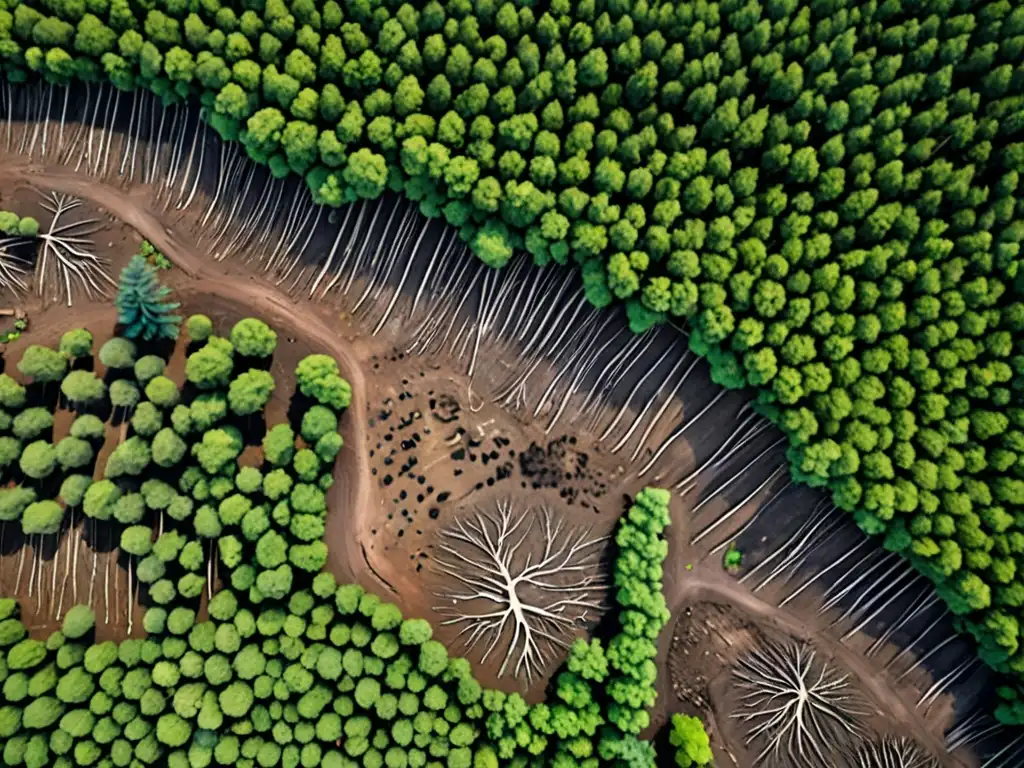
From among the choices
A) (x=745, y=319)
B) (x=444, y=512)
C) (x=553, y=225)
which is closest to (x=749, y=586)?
(x=745, y=319)

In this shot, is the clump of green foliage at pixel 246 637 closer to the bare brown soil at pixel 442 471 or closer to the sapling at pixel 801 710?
the bare brown soil at pixel 442 471

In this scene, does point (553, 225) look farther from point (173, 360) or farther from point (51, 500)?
point (51, 500)

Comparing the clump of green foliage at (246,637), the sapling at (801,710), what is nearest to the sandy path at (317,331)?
the clump of green foliage at (246,637)

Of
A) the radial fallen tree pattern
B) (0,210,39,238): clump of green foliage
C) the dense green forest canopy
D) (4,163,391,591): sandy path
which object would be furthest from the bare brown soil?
the dense green forest canopy

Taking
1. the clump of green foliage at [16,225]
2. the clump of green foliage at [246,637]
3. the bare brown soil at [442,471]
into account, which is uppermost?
the bare brown soil at [442,471]

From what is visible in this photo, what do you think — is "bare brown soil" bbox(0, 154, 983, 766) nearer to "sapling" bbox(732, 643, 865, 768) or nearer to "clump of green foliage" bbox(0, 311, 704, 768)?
"sapling" bbox(732, 643, 865, 768)
